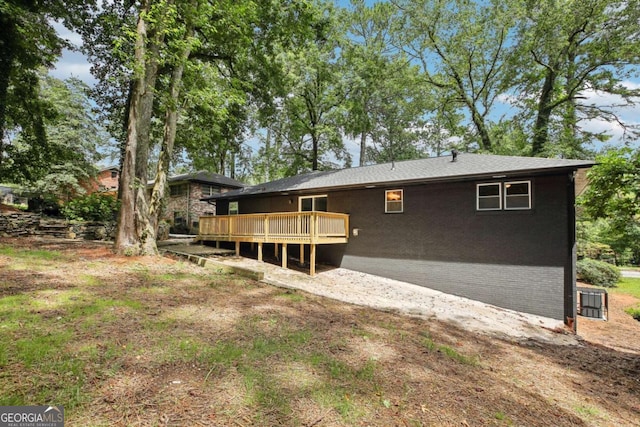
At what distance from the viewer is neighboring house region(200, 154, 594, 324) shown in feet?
26.3

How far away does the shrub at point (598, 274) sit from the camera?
45.1 feet

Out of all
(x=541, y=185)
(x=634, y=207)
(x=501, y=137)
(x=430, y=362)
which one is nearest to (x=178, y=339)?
(x=430, y=362)

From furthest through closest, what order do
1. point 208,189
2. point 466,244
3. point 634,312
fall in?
point 208,189 → point 634,312 → point 466,244

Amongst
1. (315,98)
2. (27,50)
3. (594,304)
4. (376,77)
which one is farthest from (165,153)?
(594,304)

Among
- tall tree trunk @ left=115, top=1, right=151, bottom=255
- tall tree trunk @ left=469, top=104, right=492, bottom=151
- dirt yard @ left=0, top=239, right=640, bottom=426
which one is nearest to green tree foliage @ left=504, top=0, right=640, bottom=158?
tall tree trunk @ left=469, top=104, right=492, bottom=151

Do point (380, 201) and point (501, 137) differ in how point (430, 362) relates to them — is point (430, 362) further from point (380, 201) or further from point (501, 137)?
point (501, 137)

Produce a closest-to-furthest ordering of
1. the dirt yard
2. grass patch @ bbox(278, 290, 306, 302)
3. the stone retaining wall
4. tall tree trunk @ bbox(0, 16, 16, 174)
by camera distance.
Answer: the dirt yard, grass patch @ bbox(278, 290, 306, 302), tall tree trunk @ bbox(0, 16, 16, 174), the stone retaining wall

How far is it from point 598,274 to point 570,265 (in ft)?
30.1

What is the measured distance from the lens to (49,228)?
12.0 m

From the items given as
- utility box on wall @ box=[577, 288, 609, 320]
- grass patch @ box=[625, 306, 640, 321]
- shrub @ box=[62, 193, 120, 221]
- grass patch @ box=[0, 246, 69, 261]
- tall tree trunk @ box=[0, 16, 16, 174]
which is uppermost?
tall tree trunk @ box=[0, 16, 16, 174]

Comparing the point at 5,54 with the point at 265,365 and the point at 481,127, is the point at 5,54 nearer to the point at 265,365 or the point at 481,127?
the point at 265,365

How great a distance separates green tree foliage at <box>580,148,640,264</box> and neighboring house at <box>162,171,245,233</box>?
21022 millimetres

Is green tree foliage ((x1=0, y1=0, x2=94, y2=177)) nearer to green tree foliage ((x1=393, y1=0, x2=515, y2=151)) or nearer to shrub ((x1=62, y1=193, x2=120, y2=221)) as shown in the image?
shrub ((x1=62, y1=193, x2=120, y2=221))

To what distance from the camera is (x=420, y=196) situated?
1028 cm
